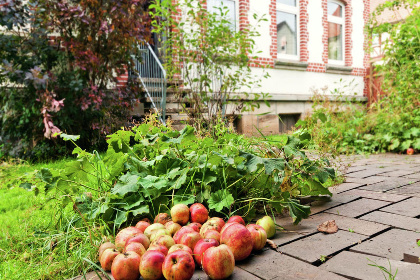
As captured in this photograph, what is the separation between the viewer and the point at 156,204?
2.02 metres

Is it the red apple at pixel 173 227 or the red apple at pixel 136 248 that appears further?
the red apple at pixel 173 227

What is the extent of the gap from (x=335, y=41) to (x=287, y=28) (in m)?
2.28

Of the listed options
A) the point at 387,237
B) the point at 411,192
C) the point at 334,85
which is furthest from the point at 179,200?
the point at 334,85

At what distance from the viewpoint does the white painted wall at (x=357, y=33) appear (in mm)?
11242

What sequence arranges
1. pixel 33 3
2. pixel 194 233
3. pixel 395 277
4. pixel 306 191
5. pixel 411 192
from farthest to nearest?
pixel 33 3
pixel 411 192
pixel 306 191
pixel 194 233
pixel 395 277

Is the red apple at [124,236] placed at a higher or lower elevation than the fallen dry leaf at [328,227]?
higher

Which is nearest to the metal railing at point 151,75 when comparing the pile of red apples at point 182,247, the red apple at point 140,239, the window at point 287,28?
the window at point 287,28

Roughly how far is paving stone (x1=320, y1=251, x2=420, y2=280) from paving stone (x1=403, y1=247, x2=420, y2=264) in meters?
0.07

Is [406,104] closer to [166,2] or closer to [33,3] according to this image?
[166,2]

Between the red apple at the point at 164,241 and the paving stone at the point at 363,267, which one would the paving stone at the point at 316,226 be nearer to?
the paving stone at the point at 363,267

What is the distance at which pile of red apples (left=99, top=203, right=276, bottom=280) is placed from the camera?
4.24 feet

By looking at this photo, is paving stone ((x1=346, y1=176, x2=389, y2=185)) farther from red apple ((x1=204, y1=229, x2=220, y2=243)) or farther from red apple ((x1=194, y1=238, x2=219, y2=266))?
red apple ((x1=194, y1=238, x2=219, y2=266))

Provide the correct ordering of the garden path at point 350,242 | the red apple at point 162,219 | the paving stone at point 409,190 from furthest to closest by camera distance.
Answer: the paving stone at point 409,190 → the red apple at point 162,219 → the garden path at point 350,242

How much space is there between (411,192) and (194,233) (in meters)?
1.92
